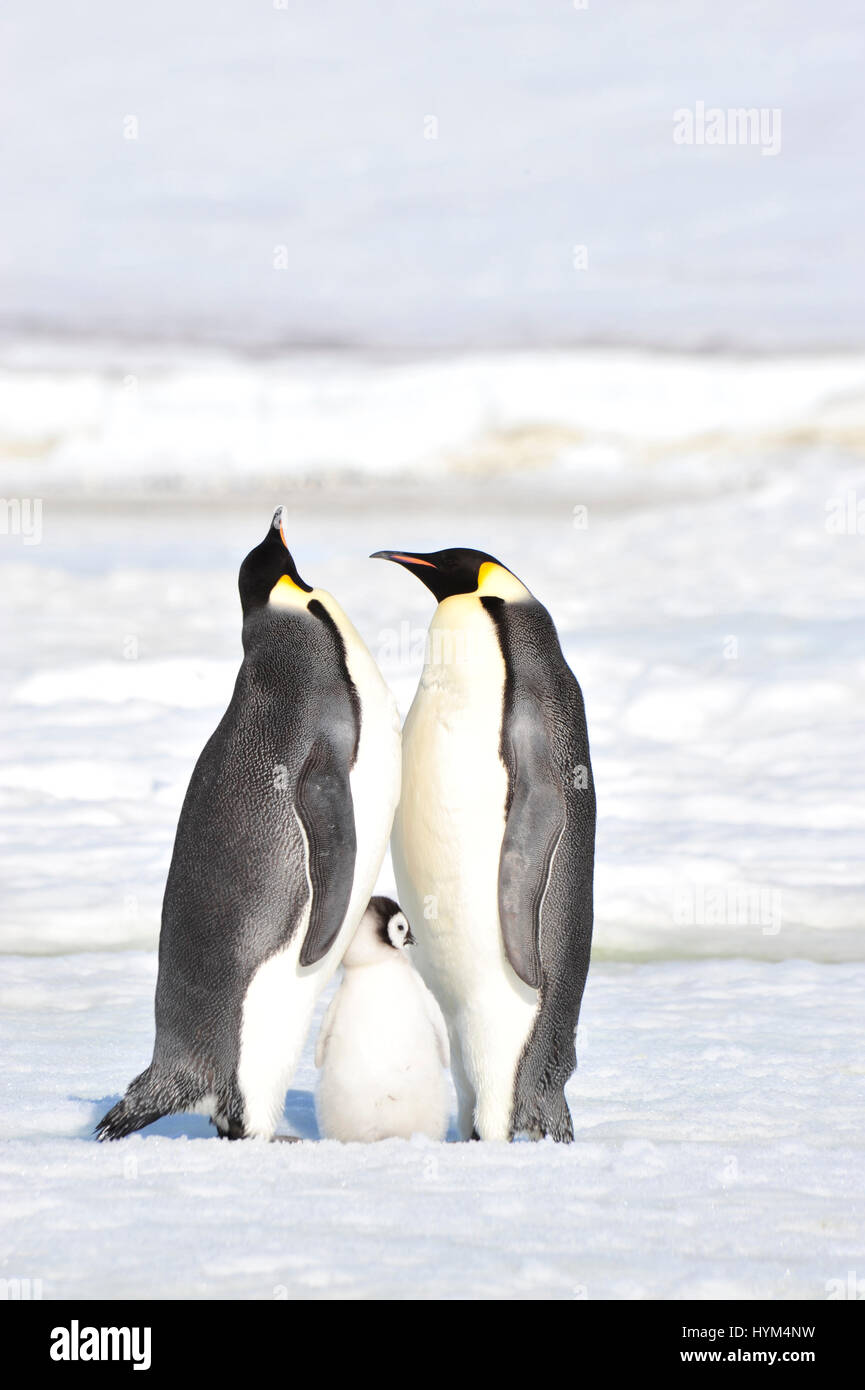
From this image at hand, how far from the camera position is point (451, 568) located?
12.1 feet

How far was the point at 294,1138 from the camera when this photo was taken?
3.29 metres

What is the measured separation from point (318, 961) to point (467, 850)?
0.43 meters

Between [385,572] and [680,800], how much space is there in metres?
8.50

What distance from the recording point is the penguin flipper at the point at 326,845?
10.5ft

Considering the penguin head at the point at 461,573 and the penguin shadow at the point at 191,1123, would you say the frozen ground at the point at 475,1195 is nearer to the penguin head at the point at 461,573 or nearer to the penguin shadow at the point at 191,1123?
the penguin shadow at the point at 191,1123

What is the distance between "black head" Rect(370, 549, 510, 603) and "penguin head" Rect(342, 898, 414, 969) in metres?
0.78

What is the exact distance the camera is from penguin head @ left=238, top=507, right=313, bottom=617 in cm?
354

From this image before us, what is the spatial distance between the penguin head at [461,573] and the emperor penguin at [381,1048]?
2.52 ft

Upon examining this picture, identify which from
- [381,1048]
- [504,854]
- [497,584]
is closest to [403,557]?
[497,584]

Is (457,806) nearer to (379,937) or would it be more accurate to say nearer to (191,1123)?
(379,937)

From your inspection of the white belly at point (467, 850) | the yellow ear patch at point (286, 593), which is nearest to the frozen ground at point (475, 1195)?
the white belly at point (467, 850)

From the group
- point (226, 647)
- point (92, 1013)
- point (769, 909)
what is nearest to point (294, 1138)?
point (92, 1013)
